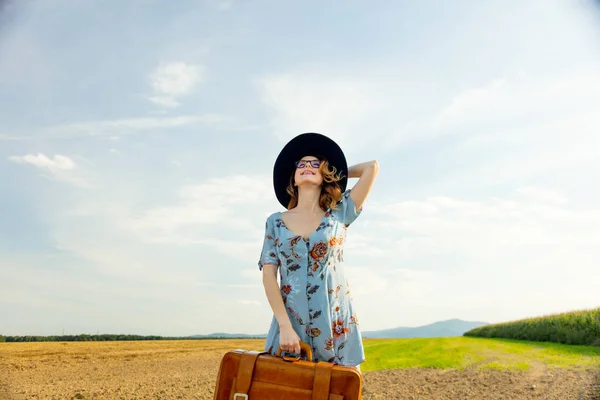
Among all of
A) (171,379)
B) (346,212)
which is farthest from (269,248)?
(171,379)

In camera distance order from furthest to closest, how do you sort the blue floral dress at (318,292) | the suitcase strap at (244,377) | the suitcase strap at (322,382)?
the blue floral dress at (318,292) → the suitcase strap at (244,377) → the suitcase strap at (322,382)

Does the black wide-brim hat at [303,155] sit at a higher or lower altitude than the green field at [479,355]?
higher

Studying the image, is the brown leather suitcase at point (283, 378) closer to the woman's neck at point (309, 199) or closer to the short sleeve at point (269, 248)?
→ the short sleeve at point (269, 248)

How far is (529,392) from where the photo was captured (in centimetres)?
661

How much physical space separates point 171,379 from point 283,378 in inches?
197

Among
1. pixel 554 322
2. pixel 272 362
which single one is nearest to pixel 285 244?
pixel 272 362

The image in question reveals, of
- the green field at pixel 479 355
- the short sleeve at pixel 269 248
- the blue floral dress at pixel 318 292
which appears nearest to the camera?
the blue floral dress at pixel 318 292

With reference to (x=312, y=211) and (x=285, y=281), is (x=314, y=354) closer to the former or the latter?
(x=285, y=281)

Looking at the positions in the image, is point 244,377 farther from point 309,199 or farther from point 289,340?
point 309,199

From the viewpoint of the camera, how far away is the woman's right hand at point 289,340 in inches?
107

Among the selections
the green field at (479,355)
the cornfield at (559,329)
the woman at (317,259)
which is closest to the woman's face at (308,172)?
the woman at (317,259)

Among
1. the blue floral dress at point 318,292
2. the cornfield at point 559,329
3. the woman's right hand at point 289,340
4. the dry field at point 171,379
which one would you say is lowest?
the dry field at point 171,379

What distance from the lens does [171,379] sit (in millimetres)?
7055

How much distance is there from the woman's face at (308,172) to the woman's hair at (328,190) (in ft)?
0.11
